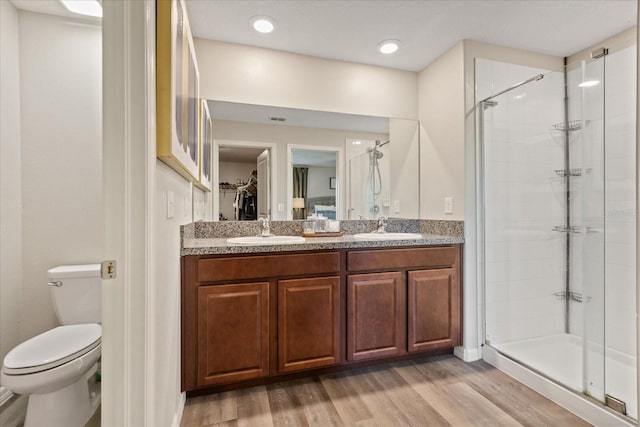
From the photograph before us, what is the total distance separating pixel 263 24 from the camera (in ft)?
6.69

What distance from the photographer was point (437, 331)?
2.17 meters

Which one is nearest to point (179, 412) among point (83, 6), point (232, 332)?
point (232, 332)

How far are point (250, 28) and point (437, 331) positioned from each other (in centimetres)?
243

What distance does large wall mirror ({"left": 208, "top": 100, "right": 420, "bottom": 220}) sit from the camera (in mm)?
2291

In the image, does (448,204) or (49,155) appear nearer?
(49,155)

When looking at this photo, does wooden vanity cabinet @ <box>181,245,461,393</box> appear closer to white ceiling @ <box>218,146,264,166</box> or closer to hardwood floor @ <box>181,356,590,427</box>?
hardwood floor @ <box>181,356,590,427</box>

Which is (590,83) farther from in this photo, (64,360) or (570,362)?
(64,360)

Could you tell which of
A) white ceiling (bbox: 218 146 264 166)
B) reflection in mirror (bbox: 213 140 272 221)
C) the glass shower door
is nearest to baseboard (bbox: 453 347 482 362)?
the glass shower door

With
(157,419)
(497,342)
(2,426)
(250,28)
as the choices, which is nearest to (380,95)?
(250,28)

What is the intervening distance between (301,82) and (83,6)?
1433 mm

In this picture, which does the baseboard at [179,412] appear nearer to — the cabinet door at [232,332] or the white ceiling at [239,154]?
the cabinet door at [232,332]

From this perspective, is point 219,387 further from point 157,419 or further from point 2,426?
point 2,426

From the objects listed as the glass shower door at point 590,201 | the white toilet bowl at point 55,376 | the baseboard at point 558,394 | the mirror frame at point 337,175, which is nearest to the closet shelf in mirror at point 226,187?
the mirror frame at point 337,175

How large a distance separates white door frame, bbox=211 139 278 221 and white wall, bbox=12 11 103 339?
730 mm
